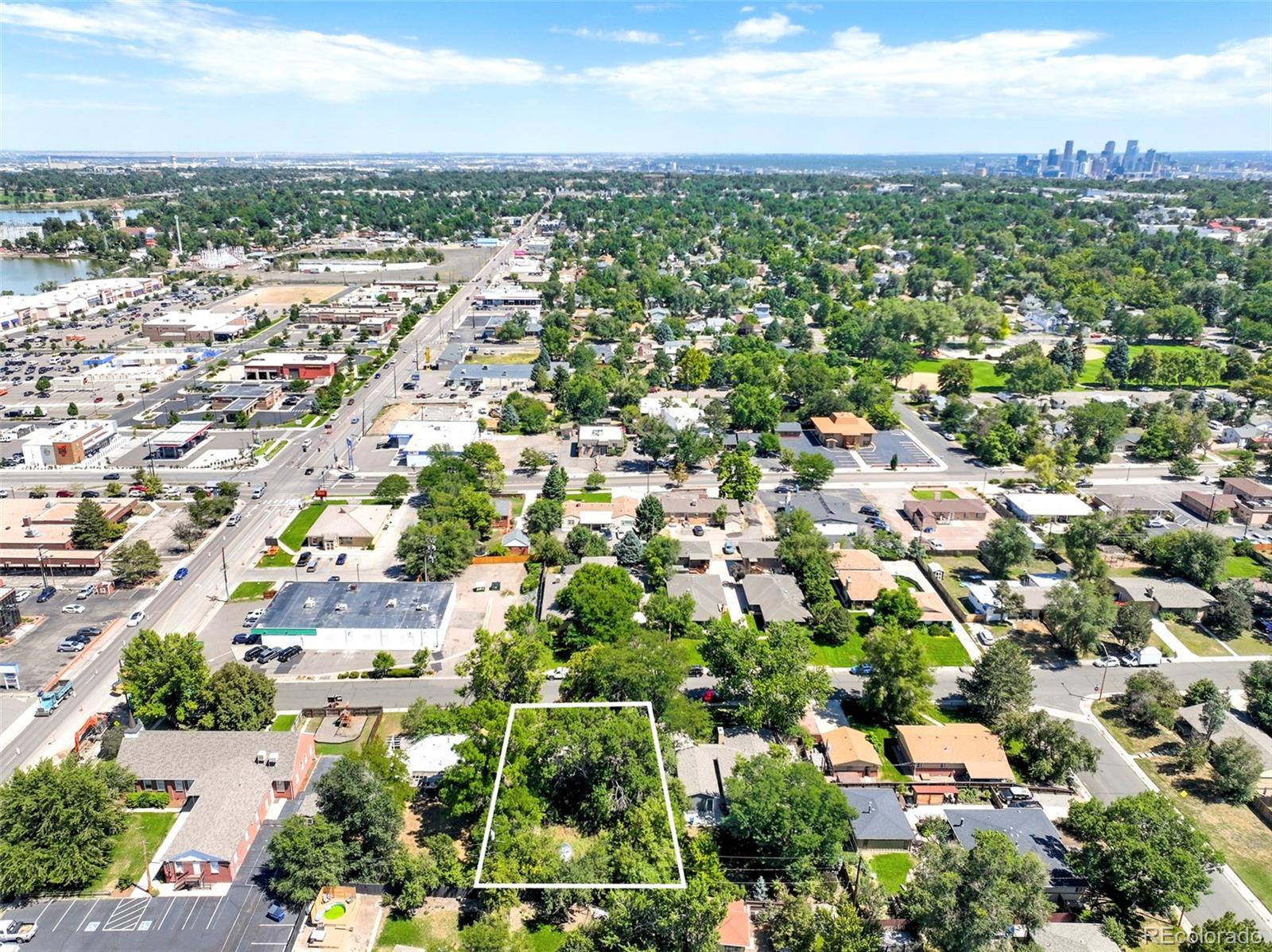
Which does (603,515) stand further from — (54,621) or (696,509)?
(54,621)

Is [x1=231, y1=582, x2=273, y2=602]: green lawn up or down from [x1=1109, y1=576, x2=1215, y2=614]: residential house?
down

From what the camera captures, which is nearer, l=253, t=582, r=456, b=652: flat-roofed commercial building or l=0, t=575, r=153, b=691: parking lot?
l=0, t=575, r=153, b=691: parking lot

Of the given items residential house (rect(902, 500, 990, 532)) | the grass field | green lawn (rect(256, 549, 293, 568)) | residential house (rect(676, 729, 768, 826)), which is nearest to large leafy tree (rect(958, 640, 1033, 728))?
the grass field

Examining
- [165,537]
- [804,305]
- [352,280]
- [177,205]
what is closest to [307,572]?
[165,537]

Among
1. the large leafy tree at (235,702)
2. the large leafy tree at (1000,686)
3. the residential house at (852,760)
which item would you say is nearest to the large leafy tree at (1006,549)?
the large leafy tree at (1000,686)

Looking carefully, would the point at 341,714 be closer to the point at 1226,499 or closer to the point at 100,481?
the point at 100,481

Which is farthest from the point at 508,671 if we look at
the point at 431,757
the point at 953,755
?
the point at 953,755

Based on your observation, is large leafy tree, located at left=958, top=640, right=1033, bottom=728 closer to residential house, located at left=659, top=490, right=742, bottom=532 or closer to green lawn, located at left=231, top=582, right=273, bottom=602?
residential house, located at left=659, top=490, right=742, bottom=532
